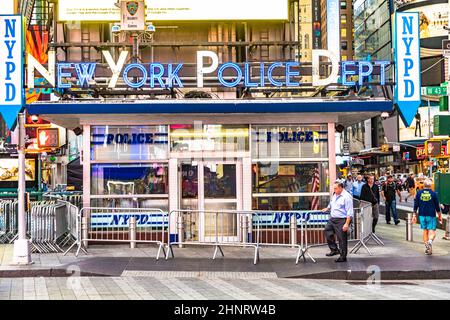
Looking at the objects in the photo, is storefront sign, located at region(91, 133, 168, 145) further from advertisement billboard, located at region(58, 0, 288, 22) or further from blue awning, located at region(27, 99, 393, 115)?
advertisement billboard, located at region(58, 0, 288, 22)

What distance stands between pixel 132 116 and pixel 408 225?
833 cm

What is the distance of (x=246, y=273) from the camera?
1371 cm

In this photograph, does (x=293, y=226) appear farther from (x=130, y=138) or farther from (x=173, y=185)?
(x=130, y=138)

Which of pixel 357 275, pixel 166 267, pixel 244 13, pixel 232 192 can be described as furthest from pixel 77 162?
pixel 357 275

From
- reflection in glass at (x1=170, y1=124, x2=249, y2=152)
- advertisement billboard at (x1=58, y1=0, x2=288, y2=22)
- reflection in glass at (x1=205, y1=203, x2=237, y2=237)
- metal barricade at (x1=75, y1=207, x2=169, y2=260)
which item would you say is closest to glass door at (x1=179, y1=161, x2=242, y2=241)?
reflection in glass at (x1=170, y1=124, x2=249, y2=152)

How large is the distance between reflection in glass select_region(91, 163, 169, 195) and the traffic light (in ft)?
4.51

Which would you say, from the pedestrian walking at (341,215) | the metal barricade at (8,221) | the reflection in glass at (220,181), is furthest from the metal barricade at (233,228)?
the metal barricade at (8,221)

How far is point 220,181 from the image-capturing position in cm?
1803

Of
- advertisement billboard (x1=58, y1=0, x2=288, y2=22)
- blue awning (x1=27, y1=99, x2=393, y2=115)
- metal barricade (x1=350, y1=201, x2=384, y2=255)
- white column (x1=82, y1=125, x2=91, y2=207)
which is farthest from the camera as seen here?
advertisement billboard (x1=58, y1=0, x2=288, y2=22)

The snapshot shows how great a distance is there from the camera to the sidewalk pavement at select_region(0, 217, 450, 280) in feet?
44.1

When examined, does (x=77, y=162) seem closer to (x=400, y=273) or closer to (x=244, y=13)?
(x=244, y=13)

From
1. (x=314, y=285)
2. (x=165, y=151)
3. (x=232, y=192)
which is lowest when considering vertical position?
(x=314, y=285)

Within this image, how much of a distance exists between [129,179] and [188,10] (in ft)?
23.1

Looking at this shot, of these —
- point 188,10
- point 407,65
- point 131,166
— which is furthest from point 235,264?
point 188,10
